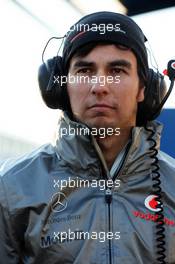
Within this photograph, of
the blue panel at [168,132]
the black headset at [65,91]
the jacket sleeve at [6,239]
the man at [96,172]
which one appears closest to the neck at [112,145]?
the man at [96,172]

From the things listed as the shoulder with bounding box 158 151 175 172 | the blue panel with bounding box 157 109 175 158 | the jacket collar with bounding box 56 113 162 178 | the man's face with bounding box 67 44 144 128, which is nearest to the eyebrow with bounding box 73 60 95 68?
the man's face with bounding box 67 44 144 128

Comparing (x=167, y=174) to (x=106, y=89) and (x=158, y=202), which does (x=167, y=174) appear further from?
(x=106, y=89)

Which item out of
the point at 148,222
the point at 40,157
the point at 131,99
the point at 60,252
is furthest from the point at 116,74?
the point at 60,252

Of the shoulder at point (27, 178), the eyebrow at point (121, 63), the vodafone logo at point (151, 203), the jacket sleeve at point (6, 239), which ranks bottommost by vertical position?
the jacket sleeve at point (6, 239)

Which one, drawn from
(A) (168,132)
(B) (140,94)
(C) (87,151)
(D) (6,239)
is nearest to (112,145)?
(C) (87,151)

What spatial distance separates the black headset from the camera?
5.00 feet

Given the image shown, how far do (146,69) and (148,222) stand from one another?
0.50 meters

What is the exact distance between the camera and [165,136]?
2180 mm

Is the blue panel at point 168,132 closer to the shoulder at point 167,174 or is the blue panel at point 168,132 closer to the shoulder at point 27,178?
the shoulder at point 167,174

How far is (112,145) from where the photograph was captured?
1470 millimetres

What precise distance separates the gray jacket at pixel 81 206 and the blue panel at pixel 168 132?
711 mm

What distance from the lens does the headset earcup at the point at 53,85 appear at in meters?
1.52

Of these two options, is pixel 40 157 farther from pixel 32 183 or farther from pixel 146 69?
pixel 146 69

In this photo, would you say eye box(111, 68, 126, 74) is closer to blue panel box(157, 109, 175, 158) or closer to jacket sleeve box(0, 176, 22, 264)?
jacket sleeve box(0, 176, 22, 264)
